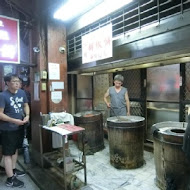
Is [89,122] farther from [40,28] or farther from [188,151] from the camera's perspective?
[188,151]

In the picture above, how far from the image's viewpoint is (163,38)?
2676mm

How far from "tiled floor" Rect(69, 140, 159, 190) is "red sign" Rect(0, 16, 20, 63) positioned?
270 cm

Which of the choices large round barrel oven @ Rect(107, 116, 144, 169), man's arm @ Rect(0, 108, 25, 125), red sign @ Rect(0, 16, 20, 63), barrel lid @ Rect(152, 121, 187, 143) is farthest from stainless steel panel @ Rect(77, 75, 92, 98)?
barrel lid @ Rect(152, 121, 187, 143)

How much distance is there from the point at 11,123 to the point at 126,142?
219 cm

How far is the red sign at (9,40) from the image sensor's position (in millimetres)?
3604

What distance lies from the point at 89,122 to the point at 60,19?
8.31ft

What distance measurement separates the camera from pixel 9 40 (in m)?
3.71

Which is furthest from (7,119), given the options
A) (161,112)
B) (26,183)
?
(161,112)

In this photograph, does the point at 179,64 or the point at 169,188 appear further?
the point at 179,64

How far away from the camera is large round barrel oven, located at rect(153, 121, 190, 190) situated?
2.50m

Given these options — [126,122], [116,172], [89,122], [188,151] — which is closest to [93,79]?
[89,122]

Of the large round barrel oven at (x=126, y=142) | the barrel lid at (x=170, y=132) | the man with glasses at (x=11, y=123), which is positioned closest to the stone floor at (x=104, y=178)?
the large round barrel oven at (x=126, y=142)

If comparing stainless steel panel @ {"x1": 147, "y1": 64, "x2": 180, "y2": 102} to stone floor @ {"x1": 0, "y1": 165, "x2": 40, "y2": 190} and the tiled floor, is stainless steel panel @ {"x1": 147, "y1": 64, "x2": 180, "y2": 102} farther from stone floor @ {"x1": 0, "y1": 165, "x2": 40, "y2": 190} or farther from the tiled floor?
stone floor @ {"x1": 0, "y1": 165, "x2": 40, "y2": 190}

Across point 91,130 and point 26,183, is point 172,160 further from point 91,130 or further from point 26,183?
point 26,183
